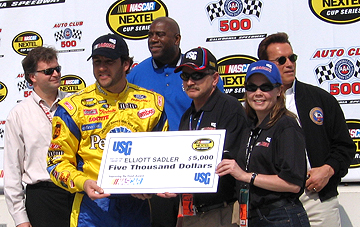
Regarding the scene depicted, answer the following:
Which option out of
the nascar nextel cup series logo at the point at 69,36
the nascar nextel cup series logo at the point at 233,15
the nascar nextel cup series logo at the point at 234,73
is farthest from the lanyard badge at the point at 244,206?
the nascar nextel cup series logo at the point at 69,36

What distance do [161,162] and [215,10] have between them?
79.9 inches

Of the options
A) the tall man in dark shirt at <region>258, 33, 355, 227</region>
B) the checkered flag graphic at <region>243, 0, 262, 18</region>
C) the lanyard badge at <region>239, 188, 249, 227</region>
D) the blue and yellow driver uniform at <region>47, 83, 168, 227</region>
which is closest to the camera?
the lanyard badge at <region>239, 188, 249, 227</region>

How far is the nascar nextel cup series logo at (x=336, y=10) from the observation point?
3.78 m

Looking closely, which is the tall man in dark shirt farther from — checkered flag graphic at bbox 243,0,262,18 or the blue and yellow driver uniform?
checkered flag graphic at bbox 243,0,262,18

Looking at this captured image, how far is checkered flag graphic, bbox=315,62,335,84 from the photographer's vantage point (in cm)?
384

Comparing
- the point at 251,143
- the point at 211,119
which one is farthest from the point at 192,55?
the point at 251,143

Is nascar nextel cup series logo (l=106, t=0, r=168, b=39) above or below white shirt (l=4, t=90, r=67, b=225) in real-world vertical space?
above

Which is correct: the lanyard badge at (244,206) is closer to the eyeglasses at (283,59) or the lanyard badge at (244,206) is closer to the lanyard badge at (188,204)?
the lanyard badge at (188,204)

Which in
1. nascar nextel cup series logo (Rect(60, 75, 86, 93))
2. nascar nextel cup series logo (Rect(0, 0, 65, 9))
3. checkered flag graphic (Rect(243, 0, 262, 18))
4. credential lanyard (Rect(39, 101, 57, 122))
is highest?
nascar nextel cup series logo (Rect(0, 0, 65, 9))

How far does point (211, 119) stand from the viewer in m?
2.57

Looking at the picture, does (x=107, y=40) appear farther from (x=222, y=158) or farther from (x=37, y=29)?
(x=37, y=29)

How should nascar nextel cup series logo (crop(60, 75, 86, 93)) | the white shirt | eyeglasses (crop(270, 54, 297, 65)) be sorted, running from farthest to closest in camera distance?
nascar nextel cup series logo (crop(60, 75, 86, 93)) < the white shirt < eyeglasses (crop(270, 54, 297, 65))

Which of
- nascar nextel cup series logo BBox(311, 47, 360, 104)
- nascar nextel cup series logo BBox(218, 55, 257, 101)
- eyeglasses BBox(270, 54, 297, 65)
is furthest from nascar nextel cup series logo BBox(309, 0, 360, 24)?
eyeglasses BBox(270, 54, 297, 65)

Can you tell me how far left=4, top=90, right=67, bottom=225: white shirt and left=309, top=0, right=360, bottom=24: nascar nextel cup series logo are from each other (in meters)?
2.29
